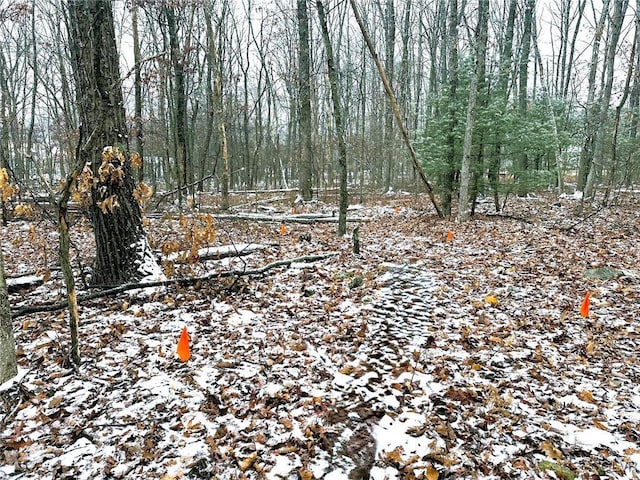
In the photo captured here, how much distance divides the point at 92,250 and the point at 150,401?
602 centimetres

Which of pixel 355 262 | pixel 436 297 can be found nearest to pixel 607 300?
pixel 436 297

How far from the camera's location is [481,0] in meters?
11.7

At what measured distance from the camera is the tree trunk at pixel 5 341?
3445 millimetres

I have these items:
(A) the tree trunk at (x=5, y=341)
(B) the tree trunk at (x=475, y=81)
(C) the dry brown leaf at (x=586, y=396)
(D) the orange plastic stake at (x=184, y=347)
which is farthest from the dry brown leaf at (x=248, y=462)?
(B) the tree trunk at (x=475, y=81)

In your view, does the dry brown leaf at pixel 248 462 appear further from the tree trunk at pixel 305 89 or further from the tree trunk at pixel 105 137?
the tree trunk at pixel 305 89

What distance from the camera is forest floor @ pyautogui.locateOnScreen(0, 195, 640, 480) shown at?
2.85 m

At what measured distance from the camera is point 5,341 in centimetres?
351

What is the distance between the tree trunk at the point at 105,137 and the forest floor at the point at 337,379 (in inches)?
18.5

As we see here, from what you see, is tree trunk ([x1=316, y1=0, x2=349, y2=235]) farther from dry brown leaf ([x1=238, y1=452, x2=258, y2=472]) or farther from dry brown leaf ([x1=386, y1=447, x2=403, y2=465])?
dry brown leaf ([x1=238, y1=452, x2=258, y2=472])

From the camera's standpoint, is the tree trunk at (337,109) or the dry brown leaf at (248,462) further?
the tree trunk at (337,109)

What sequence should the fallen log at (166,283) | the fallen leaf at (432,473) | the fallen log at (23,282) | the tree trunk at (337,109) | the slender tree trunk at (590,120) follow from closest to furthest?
the fallen leaf at (432,473) < the fallen log at (166,283) < the fallen log at (23,282) < the tree trunk at (337,109) < the slender tree trunk at (590,120)

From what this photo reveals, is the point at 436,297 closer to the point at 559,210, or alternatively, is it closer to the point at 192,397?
the point at 192,397

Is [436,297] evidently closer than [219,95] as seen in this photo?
Yes

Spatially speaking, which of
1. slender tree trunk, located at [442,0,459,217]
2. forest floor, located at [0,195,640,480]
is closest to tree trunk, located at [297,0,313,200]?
slender tree trunk, located at [442,0,459,217]
